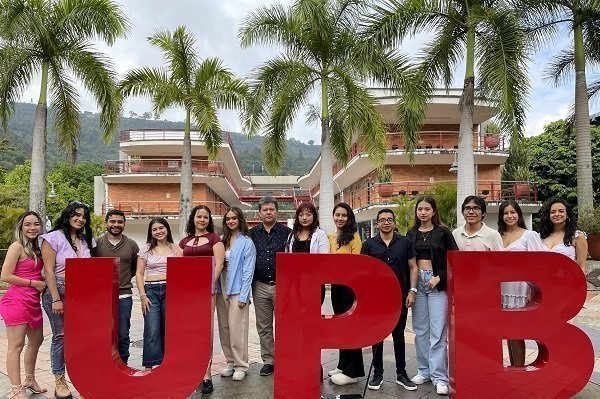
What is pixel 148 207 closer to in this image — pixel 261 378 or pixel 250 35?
pixel 250 35

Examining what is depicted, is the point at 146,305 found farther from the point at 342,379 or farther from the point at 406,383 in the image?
the point at 406,383

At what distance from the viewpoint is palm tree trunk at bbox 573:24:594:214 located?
1472 cm

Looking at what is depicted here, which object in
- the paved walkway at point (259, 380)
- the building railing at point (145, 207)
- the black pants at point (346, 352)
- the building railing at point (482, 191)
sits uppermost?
the building railing at point (482, 191)

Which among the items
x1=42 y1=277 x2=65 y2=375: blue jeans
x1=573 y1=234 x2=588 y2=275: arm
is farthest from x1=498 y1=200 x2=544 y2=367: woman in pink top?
x1=42 y1=277 x2=65 y2=375: blue jeans

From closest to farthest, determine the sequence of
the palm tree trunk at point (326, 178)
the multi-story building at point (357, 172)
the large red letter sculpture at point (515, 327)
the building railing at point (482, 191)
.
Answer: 1. the large red letter sculpture at point (515, 327)
2. the palm tree trunk at point (326, 178)
3. the building railing at point (482, 191)
4. the multi-story building at point (357, 172)

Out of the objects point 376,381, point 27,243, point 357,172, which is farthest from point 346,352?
point 357,172

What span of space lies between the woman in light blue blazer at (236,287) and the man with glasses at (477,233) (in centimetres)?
198

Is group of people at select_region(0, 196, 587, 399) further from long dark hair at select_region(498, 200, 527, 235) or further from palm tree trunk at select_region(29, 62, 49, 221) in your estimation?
palm tree trunk at select_region(29, 62, 49, 221)

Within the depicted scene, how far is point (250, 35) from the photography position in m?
12.8

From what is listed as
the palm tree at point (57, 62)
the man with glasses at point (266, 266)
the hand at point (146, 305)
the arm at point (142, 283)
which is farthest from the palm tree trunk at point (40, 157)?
the man with glasses at point (266, 266)

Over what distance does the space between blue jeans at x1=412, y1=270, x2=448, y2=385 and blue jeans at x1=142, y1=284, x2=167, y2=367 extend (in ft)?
7.60

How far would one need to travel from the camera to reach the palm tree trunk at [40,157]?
41.4ft

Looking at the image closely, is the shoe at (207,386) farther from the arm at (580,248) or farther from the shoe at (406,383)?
the arm at (580,248)

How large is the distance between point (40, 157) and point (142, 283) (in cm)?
1016
